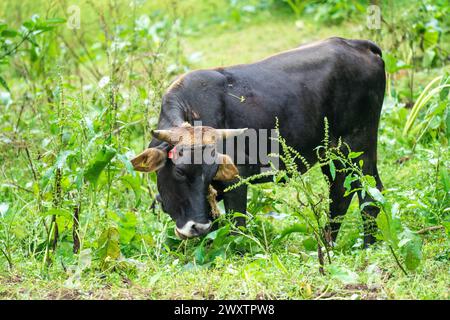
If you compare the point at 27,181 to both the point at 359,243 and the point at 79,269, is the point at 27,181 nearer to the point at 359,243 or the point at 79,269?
the point at 79,269

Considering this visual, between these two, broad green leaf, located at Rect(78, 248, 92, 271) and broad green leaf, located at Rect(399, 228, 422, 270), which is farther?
broad green leaf, located at Rect(78, 248, 92, 271)

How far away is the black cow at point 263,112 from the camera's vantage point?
6.38 m

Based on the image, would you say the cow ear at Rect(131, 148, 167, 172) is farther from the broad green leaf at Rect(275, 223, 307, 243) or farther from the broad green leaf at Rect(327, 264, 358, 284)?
the broad green leaf at Rect(327, 264, 358, 284)

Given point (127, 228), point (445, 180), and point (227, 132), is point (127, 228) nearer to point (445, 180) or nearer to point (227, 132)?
point (227, 132)

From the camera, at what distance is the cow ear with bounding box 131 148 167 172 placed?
21.0 feet

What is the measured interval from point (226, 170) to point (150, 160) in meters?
0.53

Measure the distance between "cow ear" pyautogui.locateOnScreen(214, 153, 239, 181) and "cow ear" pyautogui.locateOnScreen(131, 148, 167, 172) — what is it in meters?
0.39

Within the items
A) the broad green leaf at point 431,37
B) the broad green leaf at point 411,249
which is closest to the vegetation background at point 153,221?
the broad green leaf at point 411,249

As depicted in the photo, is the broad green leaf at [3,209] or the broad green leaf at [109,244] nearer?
the broad green leaf at [109,244]

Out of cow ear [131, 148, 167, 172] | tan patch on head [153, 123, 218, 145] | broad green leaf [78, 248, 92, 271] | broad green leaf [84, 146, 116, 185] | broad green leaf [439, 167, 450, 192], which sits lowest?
broad green leaf [439, 167, 450, 192]

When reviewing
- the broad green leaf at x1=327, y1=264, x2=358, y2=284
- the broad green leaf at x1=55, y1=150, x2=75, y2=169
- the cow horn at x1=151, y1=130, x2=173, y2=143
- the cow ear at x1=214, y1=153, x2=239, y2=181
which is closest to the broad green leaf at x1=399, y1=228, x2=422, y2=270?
the broad green leaf at x1=327, y1=264, x2=358, y2=284

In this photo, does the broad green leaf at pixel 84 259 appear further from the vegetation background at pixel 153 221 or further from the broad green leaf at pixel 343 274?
the broad green leaf at pixel 343 274

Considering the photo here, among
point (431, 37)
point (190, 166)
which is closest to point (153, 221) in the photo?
point (190, 166)

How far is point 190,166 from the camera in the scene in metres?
6.28
